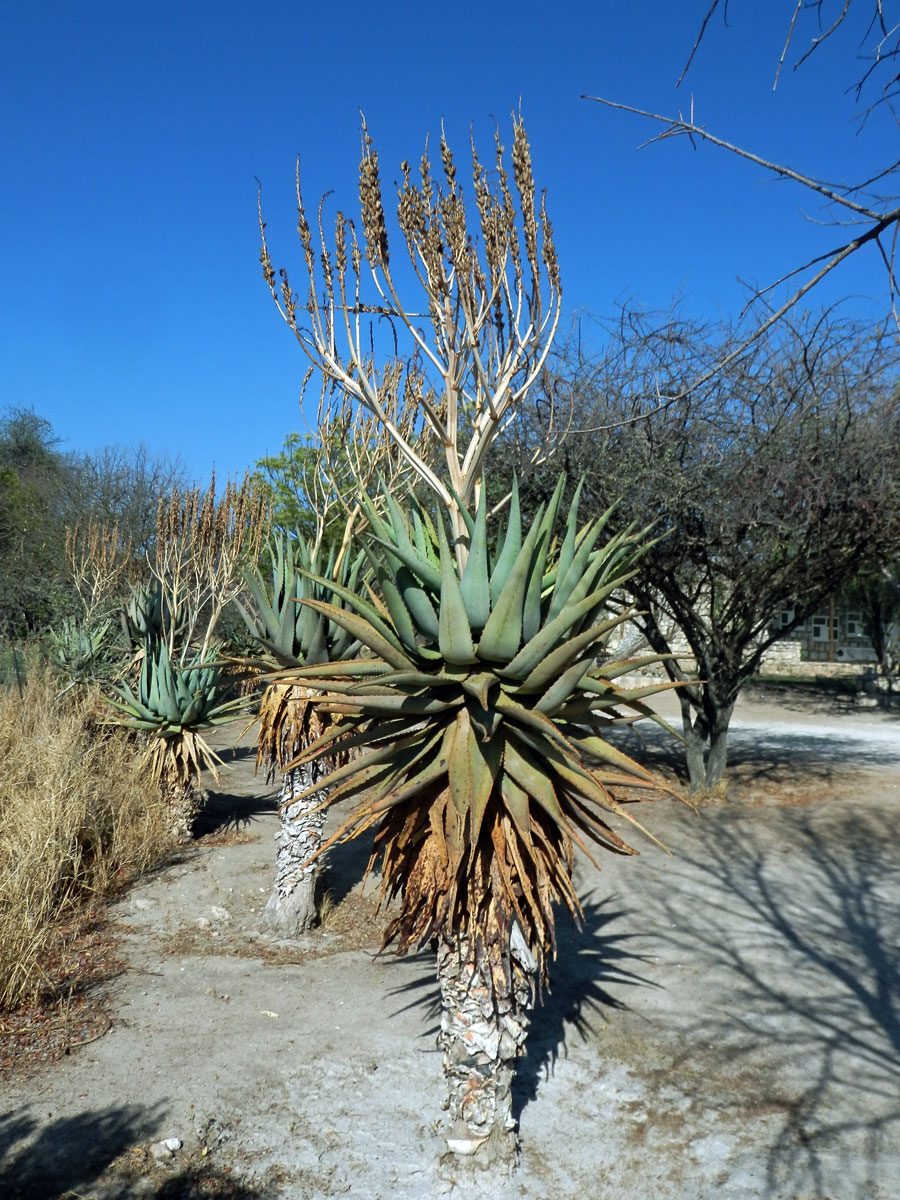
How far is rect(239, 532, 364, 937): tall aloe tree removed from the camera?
6.38 meters

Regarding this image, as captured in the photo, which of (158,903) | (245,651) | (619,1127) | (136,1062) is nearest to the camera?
(619,1127)

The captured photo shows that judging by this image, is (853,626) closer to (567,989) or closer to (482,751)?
(567,989)

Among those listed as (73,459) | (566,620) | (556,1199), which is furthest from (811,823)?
(73,459)

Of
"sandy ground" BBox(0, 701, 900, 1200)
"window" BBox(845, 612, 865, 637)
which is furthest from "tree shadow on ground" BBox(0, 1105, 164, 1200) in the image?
"window" BBox(845, 612, 865, 637)

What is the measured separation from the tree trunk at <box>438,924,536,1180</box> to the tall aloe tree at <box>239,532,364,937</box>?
262 centimetres

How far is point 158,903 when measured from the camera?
7391 millimetres

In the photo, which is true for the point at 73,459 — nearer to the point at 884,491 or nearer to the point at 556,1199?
the point at 884,491

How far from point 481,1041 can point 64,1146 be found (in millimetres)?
2066

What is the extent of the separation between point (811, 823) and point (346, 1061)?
6449 mm

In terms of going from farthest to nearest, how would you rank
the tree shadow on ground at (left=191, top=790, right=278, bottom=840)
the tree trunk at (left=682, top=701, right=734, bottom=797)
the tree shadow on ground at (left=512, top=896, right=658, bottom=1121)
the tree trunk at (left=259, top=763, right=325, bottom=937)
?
the tree trunk at (left=682, top=701, right=734, bottom=797) → the tree shadow on ground at (left=191, top=790, right=278, bottom=840) → the tree trunk at (left=259, top=763, right=325, bottom=937) → the tree shadow on ground at (left=512, top=896, right=658, bottom=1121)

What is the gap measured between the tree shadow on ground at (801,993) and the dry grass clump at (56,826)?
161 inches

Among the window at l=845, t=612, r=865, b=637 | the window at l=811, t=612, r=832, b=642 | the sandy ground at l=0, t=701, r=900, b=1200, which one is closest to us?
the sandy ground at l=0, t=701, r=900, b=1200

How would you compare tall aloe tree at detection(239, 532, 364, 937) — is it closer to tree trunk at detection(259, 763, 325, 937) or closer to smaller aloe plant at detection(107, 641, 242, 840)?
tree trunk at detection(259, 763, 325, 937)

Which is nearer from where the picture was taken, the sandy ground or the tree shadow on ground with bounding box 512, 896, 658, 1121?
the sandy ground
